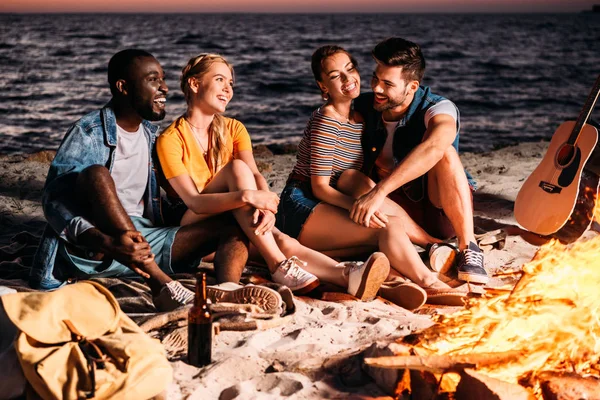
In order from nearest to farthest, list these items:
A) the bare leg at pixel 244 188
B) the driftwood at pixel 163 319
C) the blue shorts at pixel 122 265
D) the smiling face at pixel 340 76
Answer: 1. the driftwood at pixel 163 319
2. the blue shorts at pixel 122 265
3. the bare leg at pixel 244 188
4. the smiling face at pixel 340 76

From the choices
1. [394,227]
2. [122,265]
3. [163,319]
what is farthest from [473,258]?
[122,265]

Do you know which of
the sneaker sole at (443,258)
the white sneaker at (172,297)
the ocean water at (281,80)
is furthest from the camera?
the ocean water at (281,80)

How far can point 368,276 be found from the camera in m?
4.01

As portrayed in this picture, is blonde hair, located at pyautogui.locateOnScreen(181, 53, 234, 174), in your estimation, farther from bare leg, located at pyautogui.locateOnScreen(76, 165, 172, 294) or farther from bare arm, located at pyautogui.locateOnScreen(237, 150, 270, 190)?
bare leg, located at pyautogui.locateOnScreen(76, 165, 172, 294)

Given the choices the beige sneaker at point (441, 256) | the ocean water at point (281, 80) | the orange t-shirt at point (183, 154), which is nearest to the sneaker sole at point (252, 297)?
the orange t-shirt at point (183, 154)

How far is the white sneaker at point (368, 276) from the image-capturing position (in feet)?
13.1

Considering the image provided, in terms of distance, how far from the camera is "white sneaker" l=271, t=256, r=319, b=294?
418 cm

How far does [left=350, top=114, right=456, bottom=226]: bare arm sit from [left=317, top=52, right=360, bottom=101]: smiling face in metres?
0.55

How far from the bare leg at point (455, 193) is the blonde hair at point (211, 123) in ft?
4.50

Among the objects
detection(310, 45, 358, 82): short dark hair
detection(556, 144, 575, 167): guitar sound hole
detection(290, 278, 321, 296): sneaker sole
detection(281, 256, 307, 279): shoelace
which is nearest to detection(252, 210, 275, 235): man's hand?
detection(281, 256, 307, 279): shoelace

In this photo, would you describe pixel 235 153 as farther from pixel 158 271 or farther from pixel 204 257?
pixel 158 271

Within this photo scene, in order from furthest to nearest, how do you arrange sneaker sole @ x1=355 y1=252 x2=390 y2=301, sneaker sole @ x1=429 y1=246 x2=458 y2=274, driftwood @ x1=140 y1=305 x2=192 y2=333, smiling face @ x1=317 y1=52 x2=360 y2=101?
sneaker sole @ x1=429 y1=246 x2=458 y2=274, smiling face @ x1=317 y1=52 x2=360 y2=101, sneaker sole @ x1=355 y1=252 x2=390 y2=301, driftwood @ x1=140 y1=305 x2=192 y2=333

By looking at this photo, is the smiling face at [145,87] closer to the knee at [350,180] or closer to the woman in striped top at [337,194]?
the woman in striped top at [337,194]

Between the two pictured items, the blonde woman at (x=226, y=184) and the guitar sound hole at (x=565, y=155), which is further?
the guitar sound hole at (x=565, y=155)
